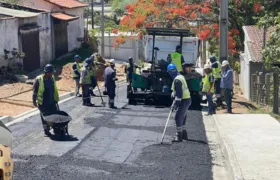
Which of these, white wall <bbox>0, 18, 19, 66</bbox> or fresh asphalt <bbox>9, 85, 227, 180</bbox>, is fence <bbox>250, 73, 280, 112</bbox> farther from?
white wall <bbox>0, 18, 19, 66</bbox>

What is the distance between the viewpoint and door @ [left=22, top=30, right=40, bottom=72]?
30.1 meters

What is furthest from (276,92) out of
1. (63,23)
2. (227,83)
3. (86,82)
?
(63,23)

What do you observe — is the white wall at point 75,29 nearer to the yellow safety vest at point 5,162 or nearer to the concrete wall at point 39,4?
the concrete wall at point 39,4

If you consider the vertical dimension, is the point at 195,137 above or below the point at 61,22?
below

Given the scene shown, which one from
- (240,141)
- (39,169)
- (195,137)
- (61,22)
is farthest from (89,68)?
(61,22)

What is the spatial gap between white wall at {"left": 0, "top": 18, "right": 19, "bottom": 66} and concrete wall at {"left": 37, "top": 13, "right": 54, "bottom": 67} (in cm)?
429

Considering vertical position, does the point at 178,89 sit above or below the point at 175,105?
above

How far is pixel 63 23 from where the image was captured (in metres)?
37.9

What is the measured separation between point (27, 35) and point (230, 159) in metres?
20.4

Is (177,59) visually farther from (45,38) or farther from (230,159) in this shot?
(45,38)

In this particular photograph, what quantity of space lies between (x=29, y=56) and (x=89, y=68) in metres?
10.2

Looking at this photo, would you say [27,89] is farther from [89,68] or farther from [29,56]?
[29,56]

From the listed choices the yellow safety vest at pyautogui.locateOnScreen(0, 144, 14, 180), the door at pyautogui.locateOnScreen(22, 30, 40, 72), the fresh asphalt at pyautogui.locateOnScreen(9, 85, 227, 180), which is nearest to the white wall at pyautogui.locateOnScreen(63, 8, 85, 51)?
the door at pyautogui.locateOnScreen(22, 30, 40, 72)

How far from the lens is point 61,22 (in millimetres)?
37031
